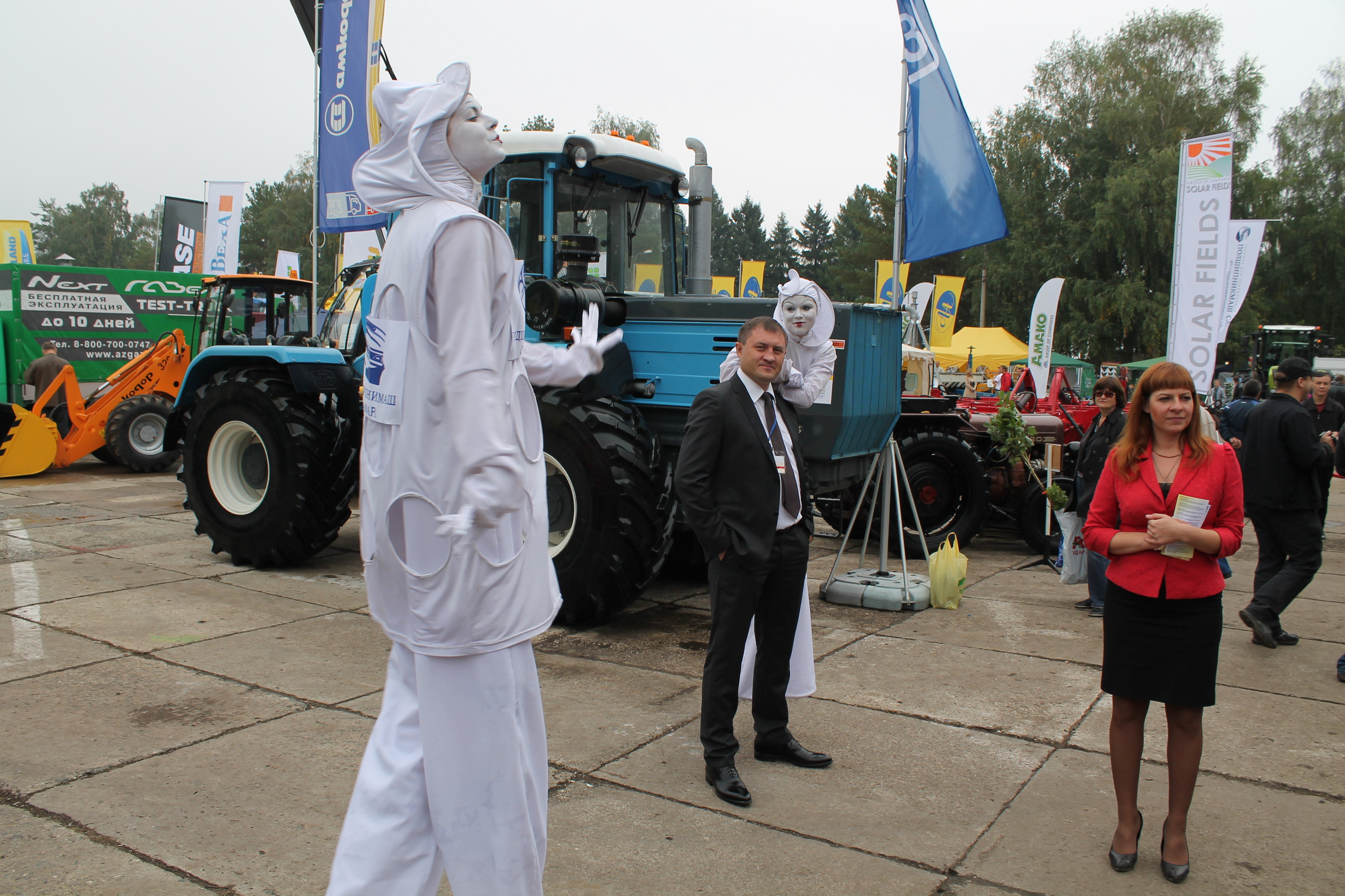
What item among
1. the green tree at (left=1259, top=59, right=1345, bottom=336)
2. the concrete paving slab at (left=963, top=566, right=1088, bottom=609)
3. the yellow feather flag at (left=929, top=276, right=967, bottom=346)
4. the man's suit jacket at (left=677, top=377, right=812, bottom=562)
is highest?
the green tree at (left=1259, top=59, right=1345, bottom=336)

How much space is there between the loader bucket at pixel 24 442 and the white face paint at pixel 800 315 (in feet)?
37.4

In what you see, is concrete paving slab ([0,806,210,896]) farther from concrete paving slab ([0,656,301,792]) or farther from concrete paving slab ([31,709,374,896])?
concrete paving slab ([0,656,301,792])

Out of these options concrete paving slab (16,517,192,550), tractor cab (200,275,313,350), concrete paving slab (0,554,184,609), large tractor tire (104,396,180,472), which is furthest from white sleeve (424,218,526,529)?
large tractor tire (104,396,180,472)

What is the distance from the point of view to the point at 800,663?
13.3 ft

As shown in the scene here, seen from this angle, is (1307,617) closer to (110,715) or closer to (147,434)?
(110,715)

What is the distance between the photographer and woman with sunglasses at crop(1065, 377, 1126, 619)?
6.19 m

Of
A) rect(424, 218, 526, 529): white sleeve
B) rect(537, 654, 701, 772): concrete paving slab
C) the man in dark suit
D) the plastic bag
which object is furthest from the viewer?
the plastic bag

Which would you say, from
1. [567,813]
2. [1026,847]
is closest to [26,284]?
[567,813]

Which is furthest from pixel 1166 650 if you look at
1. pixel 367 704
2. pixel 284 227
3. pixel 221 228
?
pixel 284 227

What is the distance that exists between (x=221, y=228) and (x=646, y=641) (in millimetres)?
20695

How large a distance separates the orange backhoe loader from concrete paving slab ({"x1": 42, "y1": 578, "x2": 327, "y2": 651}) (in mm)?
6955

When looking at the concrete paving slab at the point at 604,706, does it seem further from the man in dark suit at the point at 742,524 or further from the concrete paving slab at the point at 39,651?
the concrete paving slab at the point at 39,651

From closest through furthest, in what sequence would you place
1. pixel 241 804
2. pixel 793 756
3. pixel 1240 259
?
pixel 241 804
pixel 793 756
pixel 1240 259

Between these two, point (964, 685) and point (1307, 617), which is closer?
point (964, 685)
